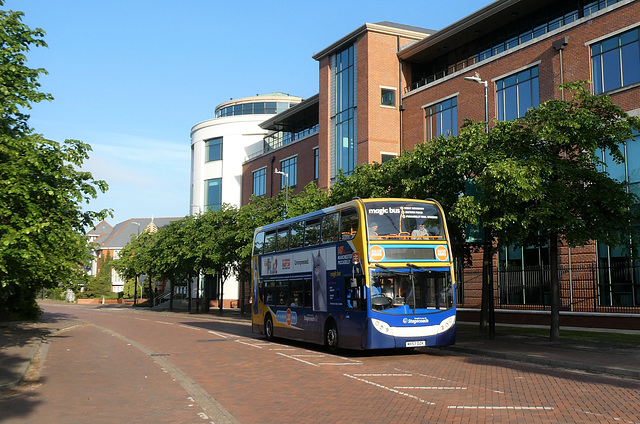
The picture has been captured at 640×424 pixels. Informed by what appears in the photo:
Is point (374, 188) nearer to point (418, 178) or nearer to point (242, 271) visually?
point (418, 178)

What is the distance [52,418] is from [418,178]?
14.9 meters

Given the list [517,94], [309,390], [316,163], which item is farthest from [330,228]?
[316,163]

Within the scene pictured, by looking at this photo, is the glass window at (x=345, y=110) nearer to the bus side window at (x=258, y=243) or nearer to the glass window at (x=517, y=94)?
the glass window at (x=517, y=94)

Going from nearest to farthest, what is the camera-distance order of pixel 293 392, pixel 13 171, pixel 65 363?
pixel 293 392
pixel 13 171
pixel 65 363

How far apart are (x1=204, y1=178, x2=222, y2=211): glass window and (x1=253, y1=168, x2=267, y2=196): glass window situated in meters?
9.46

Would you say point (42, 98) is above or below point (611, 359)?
above

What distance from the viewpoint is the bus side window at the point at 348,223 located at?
16.9 meters

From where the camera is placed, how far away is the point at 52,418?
365 inches

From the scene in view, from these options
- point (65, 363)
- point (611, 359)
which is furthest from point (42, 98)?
point (611, 359)

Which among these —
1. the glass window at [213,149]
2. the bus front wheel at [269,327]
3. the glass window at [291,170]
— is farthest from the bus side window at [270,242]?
the glass window at [213,149]

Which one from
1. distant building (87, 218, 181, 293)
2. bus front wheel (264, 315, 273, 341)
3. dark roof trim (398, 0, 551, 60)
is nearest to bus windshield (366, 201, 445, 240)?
bus front wheel (264, 315, 273, 341)

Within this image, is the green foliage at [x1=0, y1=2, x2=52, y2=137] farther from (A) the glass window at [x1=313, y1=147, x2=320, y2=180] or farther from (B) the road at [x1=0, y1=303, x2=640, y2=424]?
(A) the glass window at [x1=313, y1=147, x2=320, y2=180]

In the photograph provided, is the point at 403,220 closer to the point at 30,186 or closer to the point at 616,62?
the point at 30,186

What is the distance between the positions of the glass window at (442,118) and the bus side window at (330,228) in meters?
18.4
